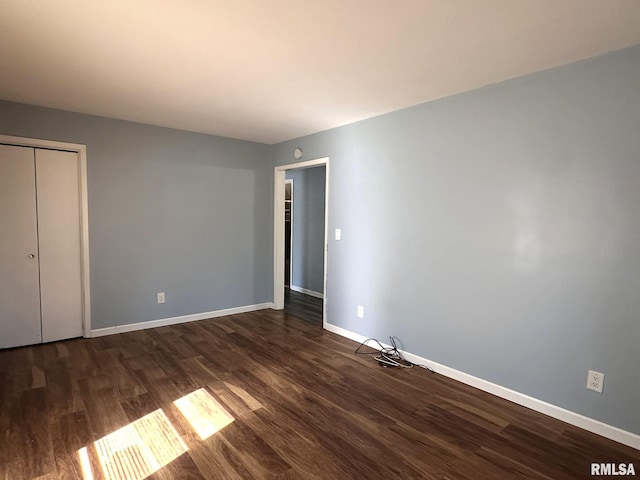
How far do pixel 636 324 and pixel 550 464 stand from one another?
98 centimetres

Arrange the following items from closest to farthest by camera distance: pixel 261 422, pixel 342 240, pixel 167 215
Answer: pixel 261 422 < pixel 342 240 < pixel 167 215

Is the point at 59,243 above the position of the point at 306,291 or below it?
above

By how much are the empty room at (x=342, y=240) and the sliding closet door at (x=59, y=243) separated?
21 mm

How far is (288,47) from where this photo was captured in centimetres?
214

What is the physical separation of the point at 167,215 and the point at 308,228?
2.61 metres

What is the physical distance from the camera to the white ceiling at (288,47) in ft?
5.72

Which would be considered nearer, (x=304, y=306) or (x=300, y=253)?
(x=304, y=306)

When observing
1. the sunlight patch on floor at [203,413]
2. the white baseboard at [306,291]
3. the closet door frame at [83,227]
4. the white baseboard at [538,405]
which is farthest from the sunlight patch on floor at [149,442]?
the white baseboard at [306,291]

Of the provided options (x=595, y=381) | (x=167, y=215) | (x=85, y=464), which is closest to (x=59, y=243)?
(x=167, y=215)

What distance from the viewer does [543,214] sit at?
2.42m

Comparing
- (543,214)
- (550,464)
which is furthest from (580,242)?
(550,464)

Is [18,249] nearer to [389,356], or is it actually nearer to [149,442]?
[149,442]

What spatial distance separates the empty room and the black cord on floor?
1.4 inches

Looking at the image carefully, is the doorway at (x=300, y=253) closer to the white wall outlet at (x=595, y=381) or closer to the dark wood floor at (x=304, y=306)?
the dark wood floor at (x=304, y=306)
